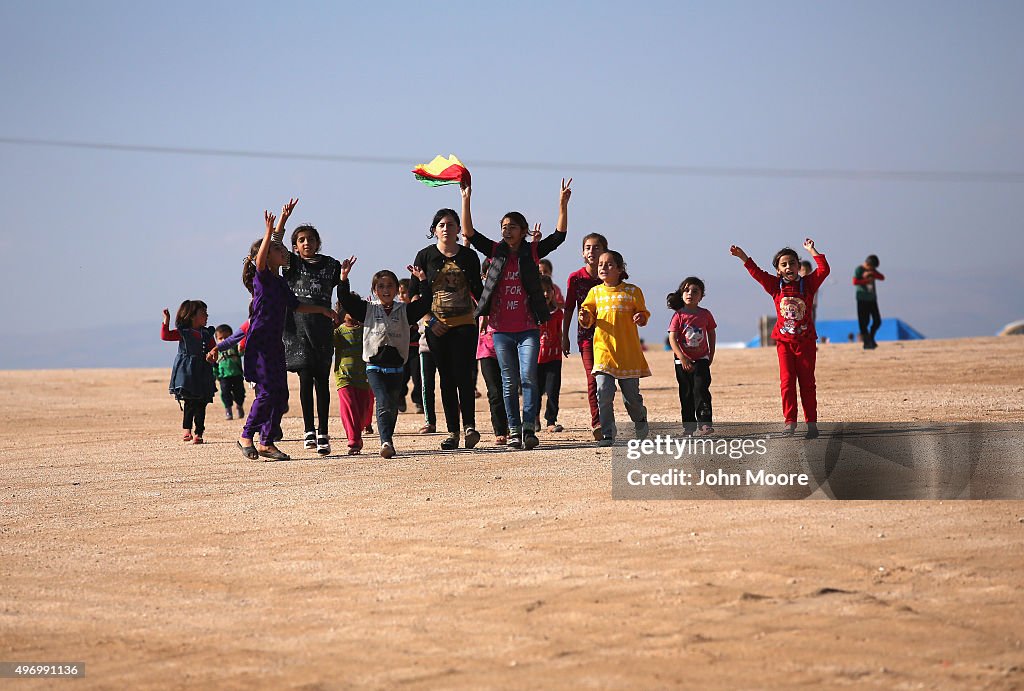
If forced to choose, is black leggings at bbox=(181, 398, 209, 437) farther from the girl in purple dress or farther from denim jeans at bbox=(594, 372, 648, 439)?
denim jeans at bbox=(594, 372, 648, 439)

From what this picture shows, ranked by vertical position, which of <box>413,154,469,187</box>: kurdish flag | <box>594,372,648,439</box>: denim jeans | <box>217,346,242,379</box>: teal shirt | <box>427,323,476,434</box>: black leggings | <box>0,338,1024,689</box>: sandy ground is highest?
<box>413,154,469,187</box>: kurdish flag

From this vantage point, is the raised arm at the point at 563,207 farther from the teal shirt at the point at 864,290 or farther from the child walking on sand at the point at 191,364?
the teal shirt at the point at 864,290

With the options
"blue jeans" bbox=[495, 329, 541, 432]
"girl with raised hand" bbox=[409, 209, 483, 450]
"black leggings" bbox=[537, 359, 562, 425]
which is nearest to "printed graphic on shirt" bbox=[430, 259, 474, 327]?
"girl with raised hand" bbox=[409, 209, 483, 450]

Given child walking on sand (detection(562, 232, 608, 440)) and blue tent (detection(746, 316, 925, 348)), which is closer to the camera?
child walking on sand (detection(562, 232, 608, 440))

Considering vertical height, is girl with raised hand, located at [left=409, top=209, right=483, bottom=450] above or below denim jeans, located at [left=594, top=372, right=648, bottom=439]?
above

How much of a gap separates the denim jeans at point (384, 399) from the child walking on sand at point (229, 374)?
6.63 meters

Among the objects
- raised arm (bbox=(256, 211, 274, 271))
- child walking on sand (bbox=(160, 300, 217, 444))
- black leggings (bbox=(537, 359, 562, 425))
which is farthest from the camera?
child walking on sand (bbox=(160, 300, 217, 444))

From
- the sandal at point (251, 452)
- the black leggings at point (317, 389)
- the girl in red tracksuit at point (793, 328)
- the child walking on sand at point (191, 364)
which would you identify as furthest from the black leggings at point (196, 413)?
the girl in red tracksuit at point (793, 328)

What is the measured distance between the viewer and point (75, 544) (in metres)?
7.81

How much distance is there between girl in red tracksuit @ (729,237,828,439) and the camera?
11414 millimetres

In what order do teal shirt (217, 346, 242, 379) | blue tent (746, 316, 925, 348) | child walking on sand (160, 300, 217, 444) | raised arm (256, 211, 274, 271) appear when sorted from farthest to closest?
blue tent (746, 316, 925, 348) < teal shirt (217, 346, 242, 379) < child walking on sand (160, 300, 217, 444) < raised arm (256, 211, 274, 271)

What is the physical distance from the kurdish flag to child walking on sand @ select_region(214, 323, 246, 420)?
6.55m

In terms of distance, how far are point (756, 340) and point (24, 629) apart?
4191 centimetres

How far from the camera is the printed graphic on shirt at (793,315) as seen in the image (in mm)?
11430
